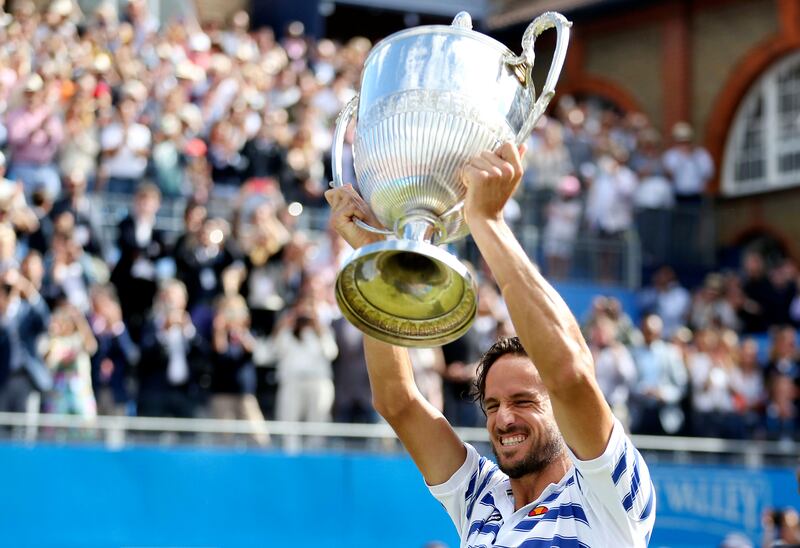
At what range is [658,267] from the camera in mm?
16078

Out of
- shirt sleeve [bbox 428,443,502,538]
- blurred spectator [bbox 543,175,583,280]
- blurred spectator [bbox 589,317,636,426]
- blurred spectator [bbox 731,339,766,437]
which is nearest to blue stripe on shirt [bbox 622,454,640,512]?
shirt sleeve [bbox 428,443,502,538]

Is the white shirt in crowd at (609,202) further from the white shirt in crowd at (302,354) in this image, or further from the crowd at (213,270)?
the white shirt in crowd at (302,354)

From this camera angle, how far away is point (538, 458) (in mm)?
3385

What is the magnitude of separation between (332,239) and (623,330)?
258cm

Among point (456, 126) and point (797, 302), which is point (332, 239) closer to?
point (797, 302)

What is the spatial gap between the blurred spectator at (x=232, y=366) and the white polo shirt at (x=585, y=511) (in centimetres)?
647

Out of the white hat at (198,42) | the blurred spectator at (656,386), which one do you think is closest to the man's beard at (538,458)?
the blurred spectator at (656,386)

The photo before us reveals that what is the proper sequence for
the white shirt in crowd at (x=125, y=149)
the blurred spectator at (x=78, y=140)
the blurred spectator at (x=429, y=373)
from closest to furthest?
the blurred spectator at (x=429, y=373)
the blurred spectator at (x=78, y=140)
the white shirt in crowd at (x=125, y=149)

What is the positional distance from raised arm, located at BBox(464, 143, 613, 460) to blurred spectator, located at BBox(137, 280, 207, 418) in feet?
22.1

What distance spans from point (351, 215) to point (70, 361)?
241 inches

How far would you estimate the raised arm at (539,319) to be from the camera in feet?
10.1

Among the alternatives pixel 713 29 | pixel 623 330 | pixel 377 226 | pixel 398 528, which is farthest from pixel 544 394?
pixel 713 29

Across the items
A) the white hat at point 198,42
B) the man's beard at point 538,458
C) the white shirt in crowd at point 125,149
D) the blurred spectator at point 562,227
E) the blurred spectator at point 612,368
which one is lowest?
the man's beard at point 538,458

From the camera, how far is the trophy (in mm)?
3256
